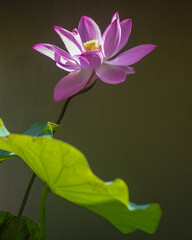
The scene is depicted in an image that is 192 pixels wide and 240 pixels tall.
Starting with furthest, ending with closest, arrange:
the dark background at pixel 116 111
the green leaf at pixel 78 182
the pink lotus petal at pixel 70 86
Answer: the dark background at pixel 116 111 → the pink lotus petal at pixel 70 86 → the green leaf at pixel 78 182

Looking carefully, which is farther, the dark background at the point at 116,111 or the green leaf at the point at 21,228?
the dark background at the point at 116,111

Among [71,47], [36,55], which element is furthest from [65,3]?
[71,47]

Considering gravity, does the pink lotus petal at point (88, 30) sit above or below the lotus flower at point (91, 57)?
above

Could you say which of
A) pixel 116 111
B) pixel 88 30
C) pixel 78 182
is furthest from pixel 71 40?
pixel 116 111

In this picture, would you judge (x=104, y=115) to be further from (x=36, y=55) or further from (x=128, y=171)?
(x=36, y=55)

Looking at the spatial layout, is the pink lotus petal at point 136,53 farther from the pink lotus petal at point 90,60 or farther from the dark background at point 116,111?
the dark background at point 116,111

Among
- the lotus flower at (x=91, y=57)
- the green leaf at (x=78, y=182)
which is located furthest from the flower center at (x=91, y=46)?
the green leaf at (x=78, y=182)

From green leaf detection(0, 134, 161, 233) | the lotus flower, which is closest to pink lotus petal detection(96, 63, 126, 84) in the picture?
the lotus flower

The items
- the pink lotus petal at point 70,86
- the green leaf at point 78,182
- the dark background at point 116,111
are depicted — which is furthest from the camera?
the dark background at point 116,111
